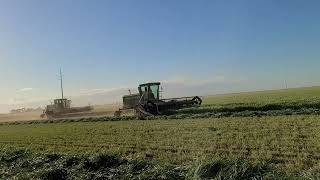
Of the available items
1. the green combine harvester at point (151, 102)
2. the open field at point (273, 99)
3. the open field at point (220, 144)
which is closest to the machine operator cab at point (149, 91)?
the green combine harvester at point (151, 102)

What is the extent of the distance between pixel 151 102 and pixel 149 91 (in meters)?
2.12

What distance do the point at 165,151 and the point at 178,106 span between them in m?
17.9

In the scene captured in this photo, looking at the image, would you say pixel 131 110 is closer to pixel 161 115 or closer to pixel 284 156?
pixel 161 115

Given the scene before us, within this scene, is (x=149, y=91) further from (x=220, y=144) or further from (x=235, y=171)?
(x=235, y=171)

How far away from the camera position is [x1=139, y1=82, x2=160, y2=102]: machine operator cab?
32791mm

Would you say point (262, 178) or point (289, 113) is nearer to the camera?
point (262, 178)

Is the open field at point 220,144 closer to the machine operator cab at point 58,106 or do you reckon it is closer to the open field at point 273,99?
the open field at point 273,99

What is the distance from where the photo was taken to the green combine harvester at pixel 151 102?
3095cm

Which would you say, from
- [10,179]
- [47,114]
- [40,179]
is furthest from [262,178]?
[47,114]

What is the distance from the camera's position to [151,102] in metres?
31.0

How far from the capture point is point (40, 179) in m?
10.4

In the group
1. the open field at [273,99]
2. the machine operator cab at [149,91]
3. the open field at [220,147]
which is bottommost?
the open field at [220,147]

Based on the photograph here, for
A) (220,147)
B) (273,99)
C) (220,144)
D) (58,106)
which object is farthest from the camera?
(58,106)

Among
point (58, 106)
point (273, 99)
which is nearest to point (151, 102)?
point (273, 99)
